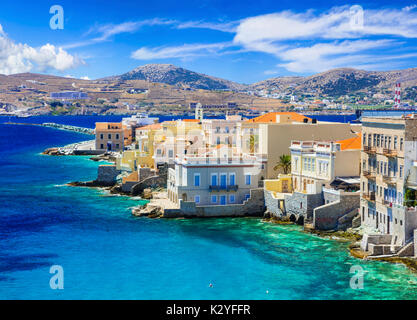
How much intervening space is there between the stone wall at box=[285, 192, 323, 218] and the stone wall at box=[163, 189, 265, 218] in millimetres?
3505

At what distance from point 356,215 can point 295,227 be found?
15.0 ft

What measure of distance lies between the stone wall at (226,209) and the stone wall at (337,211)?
7.09m

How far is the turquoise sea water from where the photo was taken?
29.3 m

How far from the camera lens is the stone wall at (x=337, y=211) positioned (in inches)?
1553

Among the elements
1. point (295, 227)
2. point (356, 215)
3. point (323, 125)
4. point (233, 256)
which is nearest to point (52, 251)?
point (233, 256)

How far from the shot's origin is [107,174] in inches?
2520

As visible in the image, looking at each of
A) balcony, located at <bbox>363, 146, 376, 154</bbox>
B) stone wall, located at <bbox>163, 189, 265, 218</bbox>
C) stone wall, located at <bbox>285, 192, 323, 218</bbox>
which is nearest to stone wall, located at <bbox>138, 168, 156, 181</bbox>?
stone wall, located at <bbox>163, 189, 265, 218</bbox>

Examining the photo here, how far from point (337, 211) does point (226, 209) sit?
31.6 feet

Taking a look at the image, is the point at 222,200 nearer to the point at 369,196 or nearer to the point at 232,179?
the point at 232,179

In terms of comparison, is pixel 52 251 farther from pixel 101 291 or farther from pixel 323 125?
pixel 323 125

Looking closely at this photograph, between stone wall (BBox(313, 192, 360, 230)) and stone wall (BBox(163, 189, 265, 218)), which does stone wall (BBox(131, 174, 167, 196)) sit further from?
stone wall (BBox(313, 192, 360, 230))

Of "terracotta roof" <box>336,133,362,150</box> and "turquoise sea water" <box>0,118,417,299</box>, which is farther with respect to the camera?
"terracotta roof" <box>336,133,362,150</box>

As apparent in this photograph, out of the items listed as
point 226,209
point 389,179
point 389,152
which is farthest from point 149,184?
point 389,152
